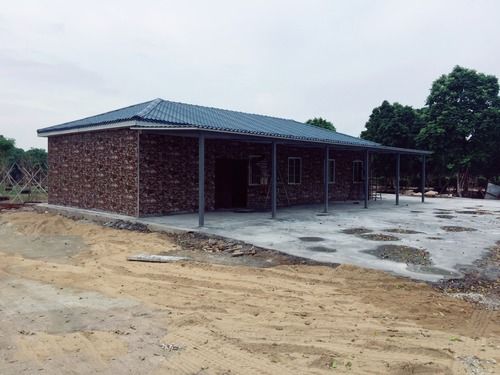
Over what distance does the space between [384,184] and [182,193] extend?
20423 millimetres

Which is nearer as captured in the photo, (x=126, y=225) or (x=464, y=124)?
(x=126, y=225)

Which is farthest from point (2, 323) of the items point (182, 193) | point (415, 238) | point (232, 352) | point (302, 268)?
point (182, 193)

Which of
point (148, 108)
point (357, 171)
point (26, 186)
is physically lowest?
point (26, 186)

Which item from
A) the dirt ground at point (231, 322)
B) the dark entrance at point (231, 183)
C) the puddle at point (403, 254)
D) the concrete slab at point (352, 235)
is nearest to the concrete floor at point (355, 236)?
the concrete slab at point (352, 235)

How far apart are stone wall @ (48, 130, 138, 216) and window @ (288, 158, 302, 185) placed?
7.03 meters

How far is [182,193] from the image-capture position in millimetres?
13039

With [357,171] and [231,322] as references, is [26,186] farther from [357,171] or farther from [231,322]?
[231,322]

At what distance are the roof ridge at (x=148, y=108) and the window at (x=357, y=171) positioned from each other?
9.88m

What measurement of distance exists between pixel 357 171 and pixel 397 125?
8343 mm

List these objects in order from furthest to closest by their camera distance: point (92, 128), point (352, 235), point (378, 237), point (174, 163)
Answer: point (92, 128) < point (174, 163) < point (352, 235) < point (378, 237)

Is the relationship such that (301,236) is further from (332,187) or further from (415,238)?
(332,187)

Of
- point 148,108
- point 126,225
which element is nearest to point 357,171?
point 148,108

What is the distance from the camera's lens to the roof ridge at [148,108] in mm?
11965

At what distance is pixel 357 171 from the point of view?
20.8m
